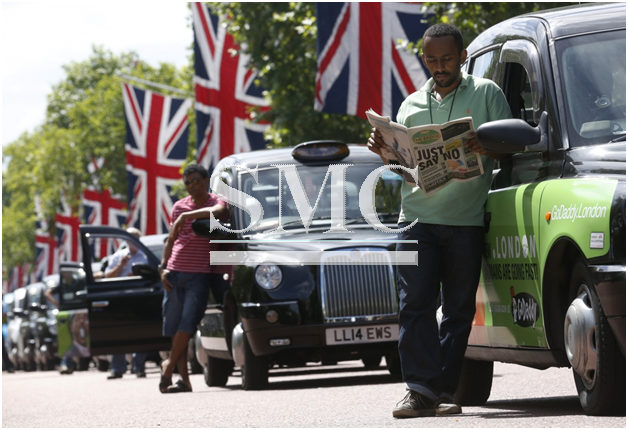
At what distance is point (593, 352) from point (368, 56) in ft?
51.3

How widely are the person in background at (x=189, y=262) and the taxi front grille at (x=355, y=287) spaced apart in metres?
1.28

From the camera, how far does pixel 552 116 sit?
7781mm

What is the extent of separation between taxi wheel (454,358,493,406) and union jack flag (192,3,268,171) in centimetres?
2185

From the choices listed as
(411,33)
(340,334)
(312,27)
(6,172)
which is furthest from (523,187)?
(6,172)

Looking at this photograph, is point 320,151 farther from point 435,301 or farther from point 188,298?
point 435,301

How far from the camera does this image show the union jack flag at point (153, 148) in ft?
142

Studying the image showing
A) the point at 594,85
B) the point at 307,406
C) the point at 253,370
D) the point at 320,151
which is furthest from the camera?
the point at 320,151

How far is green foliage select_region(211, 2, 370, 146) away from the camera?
3284cm

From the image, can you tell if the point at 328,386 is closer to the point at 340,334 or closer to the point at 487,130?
the point at 340,334

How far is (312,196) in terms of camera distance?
13523mm

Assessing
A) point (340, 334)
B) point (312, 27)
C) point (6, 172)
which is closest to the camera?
point (340, 334)

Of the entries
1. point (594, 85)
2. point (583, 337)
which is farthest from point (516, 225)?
point (583, 337)

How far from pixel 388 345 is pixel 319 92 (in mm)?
10339

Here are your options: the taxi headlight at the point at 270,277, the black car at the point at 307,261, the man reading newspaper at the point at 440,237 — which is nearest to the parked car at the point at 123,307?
the black car at the point at 307,261
